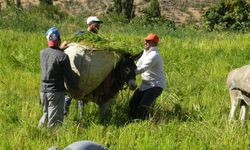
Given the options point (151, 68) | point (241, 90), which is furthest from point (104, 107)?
point (241, 90)

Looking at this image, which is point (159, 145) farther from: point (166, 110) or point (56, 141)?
point (166, 110)

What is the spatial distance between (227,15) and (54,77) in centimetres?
2168

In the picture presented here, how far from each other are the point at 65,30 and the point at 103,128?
11.5 metres

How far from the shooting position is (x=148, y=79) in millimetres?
7094

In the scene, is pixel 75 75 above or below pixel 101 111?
above

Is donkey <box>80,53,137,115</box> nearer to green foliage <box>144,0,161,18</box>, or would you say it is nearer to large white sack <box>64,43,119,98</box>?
large white sack <box>64,43,119,98</box>

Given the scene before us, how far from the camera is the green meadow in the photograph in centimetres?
571

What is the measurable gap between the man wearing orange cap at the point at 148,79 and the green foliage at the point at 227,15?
19392 millimetres

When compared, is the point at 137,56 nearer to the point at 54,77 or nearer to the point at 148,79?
the point at 148,79

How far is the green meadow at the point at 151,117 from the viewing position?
5.71 metres

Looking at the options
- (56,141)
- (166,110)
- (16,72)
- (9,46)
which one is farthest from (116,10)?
(56,141)

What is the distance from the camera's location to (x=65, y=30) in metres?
17.4

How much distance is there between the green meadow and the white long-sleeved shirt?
18 centimetres

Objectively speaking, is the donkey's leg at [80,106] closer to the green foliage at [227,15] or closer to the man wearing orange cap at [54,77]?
the man wearing orange cap at [54,77]
